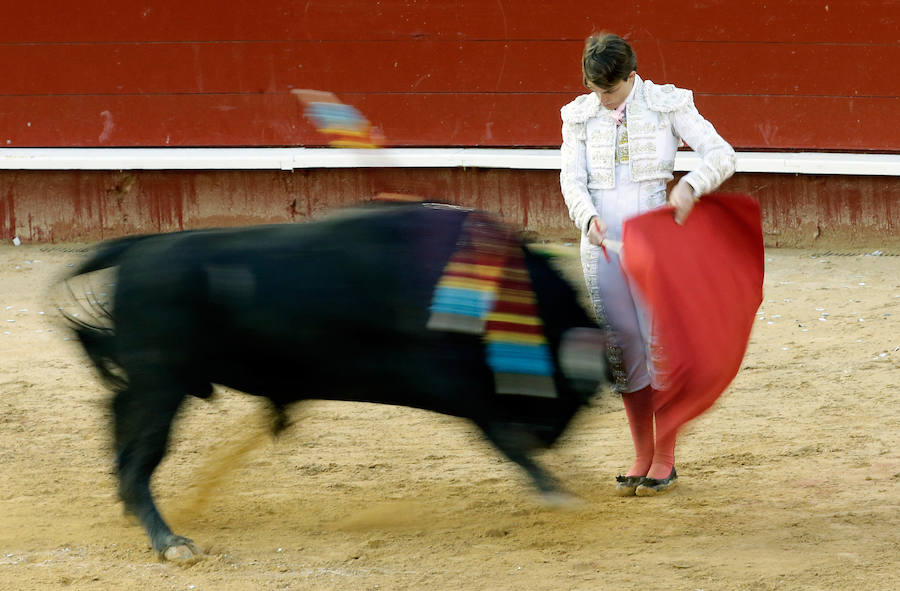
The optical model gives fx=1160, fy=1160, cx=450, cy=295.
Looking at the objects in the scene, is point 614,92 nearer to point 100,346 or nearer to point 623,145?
point 623,145

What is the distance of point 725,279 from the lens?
2643 mm

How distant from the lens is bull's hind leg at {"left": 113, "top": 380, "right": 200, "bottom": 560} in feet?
8.30

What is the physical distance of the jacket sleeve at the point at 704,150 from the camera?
2590 mm

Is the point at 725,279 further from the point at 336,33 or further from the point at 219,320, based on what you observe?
the point at 336,33

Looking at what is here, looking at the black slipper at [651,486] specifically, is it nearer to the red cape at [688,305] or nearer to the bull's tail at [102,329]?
the red cape at [688,305]

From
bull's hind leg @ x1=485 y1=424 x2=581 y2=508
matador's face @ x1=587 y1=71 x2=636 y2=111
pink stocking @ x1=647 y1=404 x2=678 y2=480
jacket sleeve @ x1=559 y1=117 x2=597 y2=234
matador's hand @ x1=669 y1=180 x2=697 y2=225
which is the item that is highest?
matador's face @ x1=587 y1=71 x2=636 y2=111

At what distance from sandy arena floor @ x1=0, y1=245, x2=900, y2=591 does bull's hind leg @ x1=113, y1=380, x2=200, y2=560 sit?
5 centimetres

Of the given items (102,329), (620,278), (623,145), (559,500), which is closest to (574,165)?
(623,145)

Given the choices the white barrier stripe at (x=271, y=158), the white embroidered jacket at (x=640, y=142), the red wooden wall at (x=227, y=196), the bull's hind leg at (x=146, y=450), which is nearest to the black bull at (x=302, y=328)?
the bull's hind leg at (x=146, y=450)

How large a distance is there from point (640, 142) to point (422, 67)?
3.70 m

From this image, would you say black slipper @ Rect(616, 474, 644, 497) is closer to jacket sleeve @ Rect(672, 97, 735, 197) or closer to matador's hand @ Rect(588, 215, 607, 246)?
matador's hand @ Rect(588, 215, 607, 246)

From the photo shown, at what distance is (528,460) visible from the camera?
2549 mm

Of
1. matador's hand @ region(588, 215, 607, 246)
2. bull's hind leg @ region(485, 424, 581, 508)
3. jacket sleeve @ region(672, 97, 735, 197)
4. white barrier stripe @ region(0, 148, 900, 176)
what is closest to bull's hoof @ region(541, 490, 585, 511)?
bull's hind leg @ region(485, 424, 581, 508)

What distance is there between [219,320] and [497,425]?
2.14 ft
